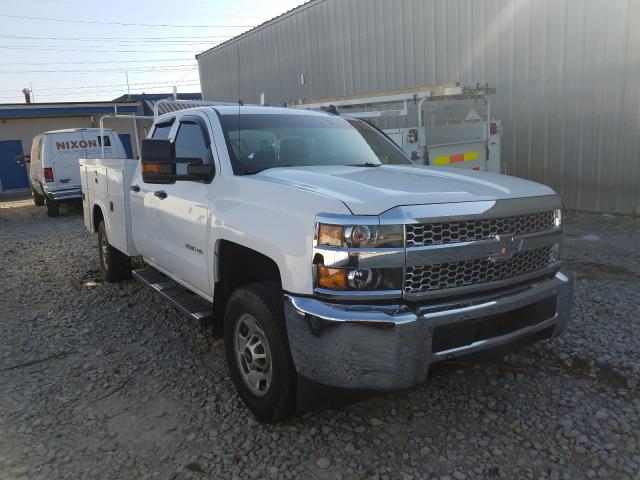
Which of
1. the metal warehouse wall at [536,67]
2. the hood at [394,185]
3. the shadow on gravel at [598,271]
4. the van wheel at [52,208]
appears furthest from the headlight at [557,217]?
the van wheel at [52,208]

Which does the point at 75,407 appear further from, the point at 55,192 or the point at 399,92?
the point at 55,192

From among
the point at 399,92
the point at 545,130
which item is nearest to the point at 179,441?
the point at 399,92

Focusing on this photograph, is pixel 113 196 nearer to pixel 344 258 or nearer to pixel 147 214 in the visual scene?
pixel 147 214

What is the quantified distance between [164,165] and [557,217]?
249cm

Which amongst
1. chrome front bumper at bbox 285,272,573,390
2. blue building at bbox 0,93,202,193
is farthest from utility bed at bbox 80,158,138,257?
blue building at bbox 0,93,202,193

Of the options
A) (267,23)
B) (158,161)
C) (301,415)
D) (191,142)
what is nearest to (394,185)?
(301,415)

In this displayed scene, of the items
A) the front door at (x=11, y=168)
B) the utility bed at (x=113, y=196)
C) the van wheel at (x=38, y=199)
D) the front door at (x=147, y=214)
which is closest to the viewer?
the front door at (x=147, y=214)

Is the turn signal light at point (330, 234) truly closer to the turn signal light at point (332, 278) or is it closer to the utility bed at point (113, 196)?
the turn signal light at point (332, 278)

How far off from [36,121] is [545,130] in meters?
21.8

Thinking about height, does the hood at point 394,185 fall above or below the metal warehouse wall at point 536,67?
below

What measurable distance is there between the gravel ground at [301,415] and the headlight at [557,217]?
3.47 ft

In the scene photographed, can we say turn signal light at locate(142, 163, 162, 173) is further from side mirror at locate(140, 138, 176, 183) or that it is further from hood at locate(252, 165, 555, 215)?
hood at locate(252, 165, 555, 215)

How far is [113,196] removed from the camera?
561cm

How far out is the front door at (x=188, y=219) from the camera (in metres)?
3.61
